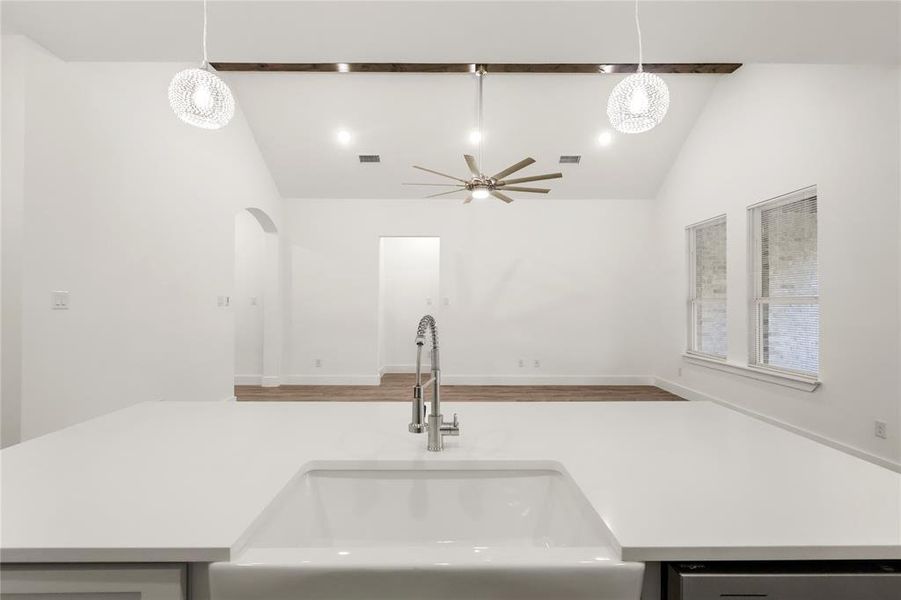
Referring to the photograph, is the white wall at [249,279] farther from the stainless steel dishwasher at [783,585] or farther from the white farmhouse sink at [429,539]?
the stainless steel dishwasher at [783,585]

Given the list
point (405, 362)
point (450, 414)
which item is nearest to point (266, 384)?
point (405, 362)

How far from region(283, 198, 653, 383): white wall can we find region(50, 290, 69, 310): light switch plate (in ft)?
11.4

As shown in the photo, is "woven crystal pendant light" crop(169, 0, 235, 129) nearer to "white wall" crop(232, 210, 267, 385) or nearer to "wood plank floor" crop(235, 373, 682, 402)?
"wood plank floor" crop(235, 373, 682, 402)

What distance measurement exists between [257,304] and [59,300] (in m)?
3.94

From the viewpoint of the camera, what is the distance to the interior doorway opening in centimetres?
776

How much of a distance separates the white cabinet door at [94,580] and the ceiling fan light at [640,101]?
70.8 inches

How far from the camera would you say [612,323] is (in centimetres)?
632

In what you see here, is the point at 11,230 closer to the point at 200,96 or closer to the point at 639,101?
the point at 200,96

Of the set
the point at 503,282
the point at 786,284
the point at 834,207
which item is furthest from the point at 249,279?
the point at 834,207

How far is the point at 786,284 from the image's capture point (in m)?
3.91

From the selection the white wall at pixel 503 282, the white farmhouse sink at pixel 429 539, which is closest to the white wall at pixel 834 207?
the white wall at pixel 503 282

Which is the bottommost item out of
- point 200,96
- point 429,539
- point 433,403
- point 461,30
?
point 429,539

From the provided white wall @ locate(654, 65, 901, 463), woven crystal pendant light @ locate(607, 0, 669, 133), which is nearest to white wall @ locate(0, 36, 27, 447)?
woven crystal pendant light @ locate(607, 0, 669, 133)

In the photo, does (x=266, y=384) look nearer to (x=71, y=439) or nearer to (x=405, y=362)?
(x=405, y=362)
